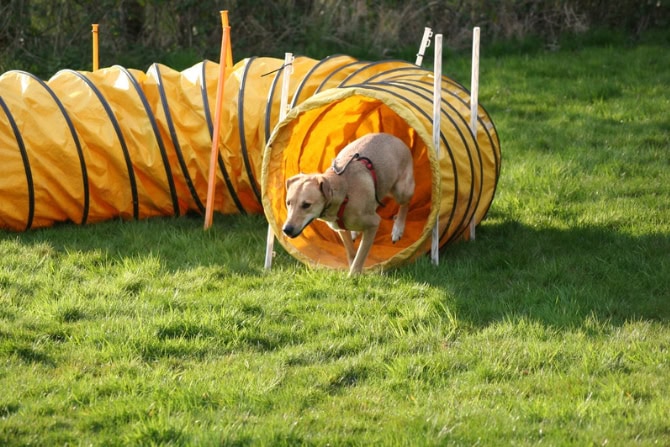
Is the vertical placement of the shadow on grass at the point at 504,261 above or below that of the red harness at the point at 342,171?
below

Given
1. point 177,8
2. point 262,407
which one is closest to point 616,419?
point 262,407

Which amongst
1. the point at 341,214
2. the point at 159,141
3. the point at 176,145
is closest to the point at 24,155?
the point at 159,141

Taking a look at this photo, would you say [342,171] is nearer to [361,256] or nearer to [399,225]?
[361,256]

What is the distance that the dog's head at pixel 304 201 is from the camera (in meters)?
6.56

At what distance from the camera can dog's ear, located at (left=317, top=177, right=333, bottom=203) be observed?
21.8 feet

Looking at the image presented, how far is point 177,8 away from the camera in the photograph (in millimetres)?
13258

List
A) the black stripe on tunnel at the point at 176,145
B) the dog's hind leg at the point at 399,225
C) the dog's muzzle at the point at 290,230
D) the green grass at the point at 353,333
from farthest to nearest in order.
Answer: the black stripe on tunnel at the point at 176,145
the dog's hind leg at the point at 399,225
the dog's muzzle at the point at 290,230
the green grass at the point at 353,333

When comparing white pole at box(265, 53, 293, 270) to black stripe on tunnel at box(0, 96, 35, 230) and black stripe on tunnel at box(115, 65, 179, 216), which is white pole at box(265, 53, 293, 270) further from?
black stripe on tunnel at box(0, 96, 35, 230)

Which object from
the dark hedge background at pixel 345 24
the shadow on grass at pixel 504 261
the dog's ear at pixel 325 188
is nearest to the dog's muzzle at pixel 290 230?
the dog's ear at pixel 325 188

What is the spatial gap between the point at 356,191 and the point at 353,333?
143 cm

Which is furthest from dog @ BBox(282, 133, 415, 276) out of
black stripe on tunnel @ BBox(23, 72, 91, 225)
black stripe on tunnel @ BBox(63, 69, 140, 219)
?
black stripe on tunnel @ BBox(23, 72, 91, 225)

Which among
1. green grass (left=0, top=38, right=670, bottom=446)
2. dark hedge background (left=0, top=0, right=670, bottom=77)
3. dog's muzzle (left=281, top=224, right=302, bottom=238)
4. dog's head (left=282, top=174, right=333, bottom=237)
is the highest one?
dark hedge background (left=0, top=0, right=670, bottom=77)

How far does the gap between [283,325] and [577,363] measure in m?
1.76

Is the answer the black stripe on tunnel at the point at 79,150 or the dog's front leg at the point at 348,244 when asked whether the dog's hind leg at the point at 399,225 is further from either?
the black stripe on tunnel at the point at 79,150
